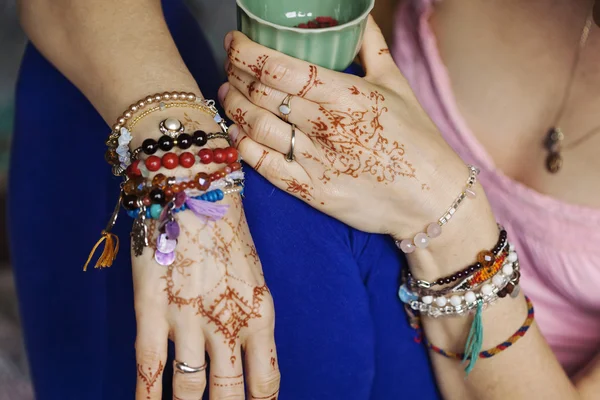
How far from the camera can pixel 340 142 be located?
62 centimetres

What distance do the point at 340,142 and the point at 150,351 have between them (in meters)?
0.28

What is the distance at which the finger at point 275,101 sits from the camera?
0.61 metres

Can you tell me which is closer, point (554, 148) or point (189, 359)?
point (189, 359)

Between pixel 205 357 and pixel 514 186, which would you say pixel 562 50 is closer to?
pixel 514 186

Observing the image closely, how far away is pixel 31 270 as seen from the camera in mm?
802

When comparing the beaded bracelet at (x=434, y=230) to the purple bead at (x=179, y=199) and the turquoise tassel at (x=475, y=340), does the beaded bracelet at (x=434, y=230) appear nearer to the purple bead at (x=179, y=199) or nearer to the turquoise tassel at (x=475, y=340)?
the turquoise tassel at (x=475, y=340)

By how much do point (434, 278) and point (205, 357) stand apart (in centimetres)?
29

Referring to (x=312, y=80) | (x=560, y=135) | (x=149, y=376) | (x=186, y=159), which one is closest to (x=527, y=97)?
(x=560, y=135)

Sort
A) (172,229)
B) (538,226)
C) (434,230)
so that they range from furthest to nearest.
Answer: (538,226) < (434,230) < (172,229)

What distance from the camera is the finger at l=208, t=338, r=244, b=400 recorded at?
0.57 m

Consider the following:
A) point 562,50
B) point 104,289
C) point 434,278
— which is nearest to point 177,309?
point 104,289

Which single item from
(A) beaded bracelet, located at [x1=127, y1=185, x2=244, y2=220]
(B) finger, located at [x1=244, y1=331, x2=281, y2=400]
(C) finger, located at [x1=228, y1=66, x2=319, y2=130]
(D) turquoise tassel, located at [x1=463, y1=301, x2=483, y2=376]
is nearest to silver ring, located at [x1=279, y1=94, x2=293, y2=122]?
(C) finger, located at [x1=228, y1=66, x2=319, y2=130]

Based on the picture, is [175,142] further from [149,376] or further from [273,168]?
[149,376]

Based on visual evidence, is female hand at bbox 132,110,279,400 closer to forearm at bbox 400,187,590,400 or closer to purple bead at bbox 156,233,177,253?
purple bead at bbox 156,233,177,253
